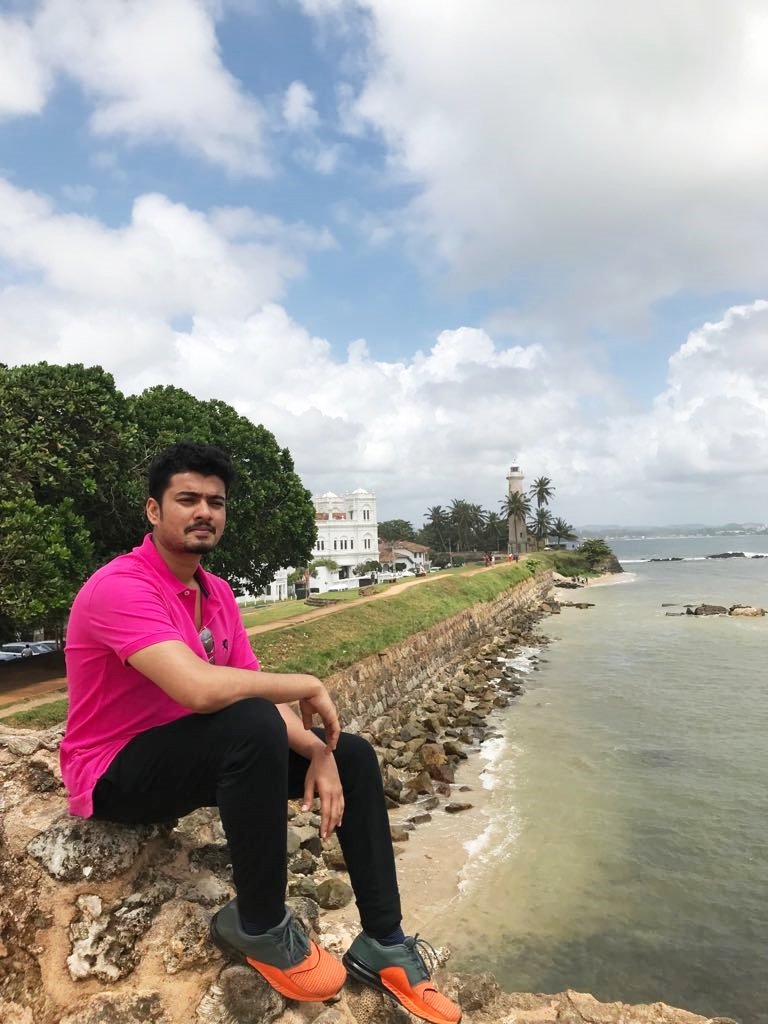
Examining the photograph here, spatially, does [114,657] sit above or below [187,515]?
below

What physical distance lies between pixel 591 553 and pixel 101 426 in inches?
3569

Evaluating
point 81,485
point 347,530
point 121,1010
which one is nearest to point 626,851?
point 121,1010

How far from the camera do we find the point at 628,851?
10.1 meters

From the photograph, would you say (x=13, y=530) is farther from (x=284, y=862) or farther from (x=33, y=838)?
(x=284, y=862)

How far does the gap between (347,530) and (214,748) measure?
83.2 m

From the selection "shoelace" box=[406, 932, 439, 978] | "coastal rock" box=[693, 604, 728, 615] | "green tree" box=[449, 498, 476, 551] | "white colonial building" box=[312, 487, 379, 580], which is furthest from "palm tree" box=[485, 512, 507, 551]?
"shoelace" box=[406, 932, 439, 978]

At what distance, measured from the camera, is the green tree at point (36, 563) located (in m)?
13.6

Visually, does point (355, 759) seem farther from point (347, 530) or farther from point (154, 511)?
point (347, 530)

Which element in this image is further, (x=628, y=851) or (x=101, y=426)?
(x=101, y=426)

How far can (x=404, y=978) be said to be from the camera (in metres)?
3.05

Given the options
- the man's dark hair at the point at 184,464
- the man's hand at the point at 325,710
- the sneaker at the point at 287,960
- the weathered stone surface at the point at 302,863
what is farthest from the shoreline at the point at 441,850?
the man's dark hair at the point at 184,464

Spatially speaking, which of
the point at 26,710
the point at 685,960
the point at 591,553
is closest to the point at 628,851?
the point at 685,960

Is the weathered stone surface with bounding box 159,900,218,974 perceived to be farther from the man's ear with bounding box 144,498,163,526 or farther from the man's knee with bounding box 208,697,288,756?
the man's ear with bounding box 144,498,163,526

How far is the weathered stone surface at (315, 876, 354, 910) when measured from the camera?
25.5 feet
